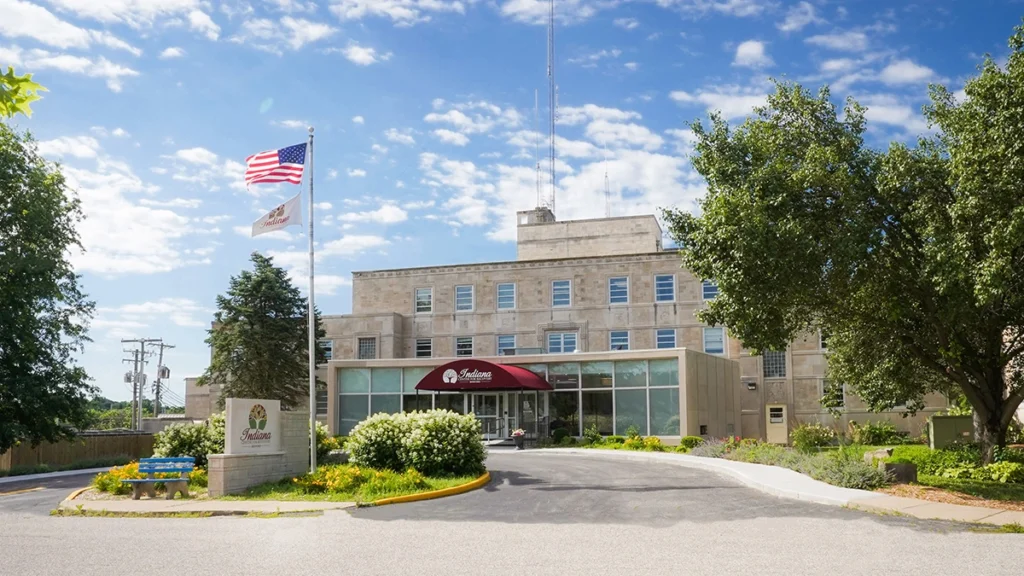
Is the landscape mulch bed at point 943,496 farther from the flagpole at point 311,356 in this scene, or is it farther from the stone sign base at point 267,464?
the stone sign base at point 267,464

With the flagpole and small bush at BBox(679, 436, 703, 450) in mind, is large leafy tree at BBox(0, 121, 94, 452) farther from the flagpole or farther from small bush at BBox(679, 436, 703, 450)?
small bush at BBox(679, 436, 703, 450)

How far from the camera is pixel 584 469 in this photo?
2508 centimetres

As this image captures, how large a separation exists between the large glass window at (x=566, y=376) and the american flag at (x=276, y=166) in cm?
2101

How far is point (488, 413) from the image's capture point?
4066 centimetres

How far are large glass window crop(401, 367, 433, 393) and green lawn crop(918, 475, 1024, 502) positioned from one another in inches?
1011

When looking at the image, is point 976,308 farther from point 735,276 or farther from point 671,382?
point 671,382

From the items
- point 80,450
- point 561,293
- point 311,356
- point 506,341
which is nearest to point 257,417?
point 311,356

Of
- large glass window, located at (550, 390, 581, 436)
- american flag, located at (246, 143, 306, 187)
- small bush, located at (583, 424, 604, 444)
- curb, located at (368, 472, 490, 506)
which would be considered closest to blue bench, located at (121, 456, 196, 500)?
curb, located at (368, 472, 490, 506)

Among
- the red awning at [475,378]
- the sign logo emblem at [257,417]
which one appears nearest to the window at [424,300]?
the red awning at [475,378]

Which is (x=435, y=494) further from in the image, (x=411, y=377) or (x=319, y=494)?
(x=411, y=377)

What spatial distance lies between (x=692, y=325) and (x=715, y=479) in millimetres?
27041

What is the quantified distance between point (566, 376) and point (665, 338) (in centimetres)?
1049

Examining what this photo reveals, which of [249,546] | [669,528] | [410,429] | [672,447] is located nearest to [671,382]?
[672,447]

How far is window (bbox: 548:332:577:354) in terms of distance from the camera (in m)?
50.7
